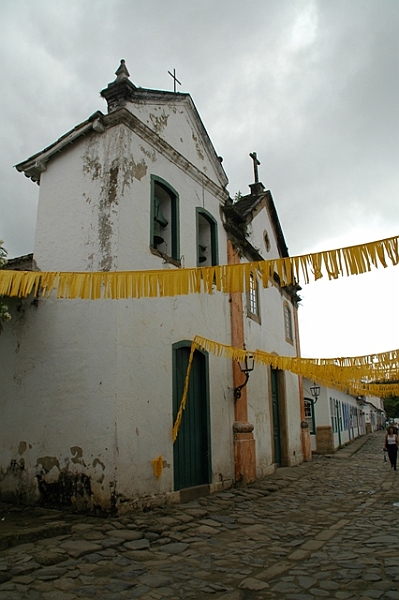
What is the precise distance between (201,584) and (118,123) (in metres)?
6.90

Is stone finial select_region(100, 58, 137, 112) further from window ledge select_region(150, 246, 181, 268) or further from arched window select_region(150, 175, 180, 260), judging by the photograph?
window ledge select_region(150, 246, 181, 268)

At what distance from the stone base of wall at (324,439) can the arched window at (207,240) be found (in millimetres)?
12876

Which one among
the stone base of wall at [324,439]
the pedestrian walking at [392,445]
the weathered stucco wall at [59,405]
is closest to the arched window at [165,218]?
the weathered stucco wall at [59,405]

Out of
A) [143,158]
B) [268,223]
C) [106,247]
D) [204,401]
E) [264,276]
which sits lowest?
[204,401]

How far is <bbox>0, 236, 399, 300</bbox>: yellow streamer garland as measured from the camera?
4.62 meters

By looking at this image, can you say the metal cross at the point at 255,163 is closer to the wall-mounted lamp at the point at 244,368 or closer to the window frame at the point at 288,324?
the window frame at the point at 288,324

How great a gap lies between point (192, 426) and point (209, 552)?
337cm

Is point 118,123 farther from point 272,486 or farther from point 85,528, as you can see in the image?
point 272,486

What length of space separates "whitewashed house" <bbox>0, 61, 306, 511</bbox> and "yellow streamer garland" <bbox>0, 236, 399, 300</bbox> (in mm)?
914

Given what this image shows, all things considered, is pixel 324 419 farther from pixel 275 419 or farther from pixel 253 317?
pixel 253 317

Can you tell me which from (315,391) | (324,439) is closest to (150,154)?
(315,391)

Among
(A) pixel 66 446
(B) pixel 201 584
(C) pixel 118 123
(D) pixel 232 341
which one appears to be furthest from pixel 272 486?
(C) pixel 118 123

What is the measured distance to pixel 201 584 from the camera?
4.36 meters

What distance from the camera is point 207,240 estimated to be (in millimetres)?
10680
